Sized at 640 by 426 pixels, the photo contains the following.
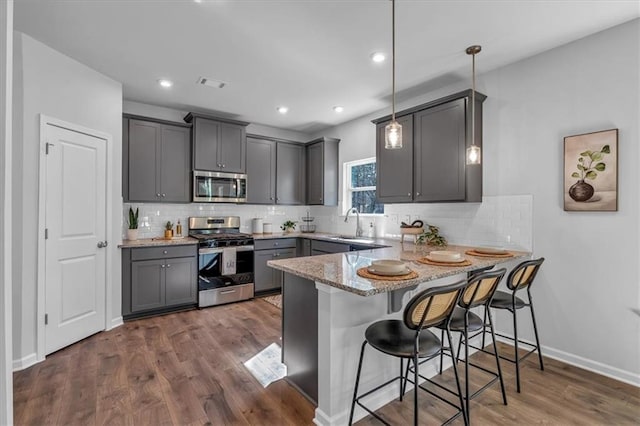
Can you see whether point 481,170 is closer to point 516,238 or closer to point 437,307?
point 516,238

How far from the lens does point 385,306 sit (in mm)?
2174

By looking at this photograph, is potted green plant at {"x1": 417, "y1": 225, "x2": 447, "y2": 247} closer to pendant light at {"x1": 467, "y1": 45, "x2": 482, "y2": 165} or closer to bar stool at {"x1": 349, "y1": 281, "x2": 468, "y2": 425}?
pendant light at {"x1": 467, "y1": 45, "x2": 482, "y2": 165}

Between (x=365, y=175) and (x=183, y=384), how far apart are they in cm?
362

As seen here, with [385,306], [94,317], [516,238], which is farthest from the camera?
[94,317]

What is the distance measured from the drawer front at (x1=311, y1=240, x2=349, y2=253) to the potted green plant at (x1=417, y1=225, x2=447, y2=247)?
38.0 inches

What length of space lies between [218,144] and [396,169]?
8.39 feet

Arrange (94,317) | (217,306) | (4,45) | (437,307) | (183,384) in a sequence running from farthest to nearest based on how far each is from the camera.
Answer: (217,306)
(94,317)
(183,384)
(437,307)
(4,45)

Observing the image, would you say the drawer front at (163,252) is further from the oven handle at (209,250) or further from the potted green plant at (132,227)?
the potted green plant at (132,227)

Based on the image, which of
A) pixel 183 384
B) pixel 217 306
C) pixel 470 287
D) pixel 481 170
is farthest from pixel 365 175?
pixel 183 384

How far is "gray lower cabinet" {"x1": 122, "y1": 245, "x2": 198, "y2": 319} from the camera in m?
3.69

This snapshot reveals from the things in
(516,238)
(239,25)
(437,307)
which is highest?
(239,25)

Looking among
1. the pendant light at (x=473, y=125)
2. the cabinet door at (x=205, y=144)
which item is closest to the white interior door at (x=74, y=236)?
the cabinet door at (x=205, y=144)

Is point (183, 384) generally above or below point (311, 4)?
below

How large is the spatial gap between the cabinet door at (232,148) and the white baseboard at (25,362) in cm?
289
